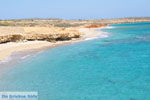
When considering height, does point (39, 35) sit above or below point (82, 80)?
above

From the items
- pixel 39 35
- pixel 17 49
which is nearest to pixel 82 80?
pixel 17 49

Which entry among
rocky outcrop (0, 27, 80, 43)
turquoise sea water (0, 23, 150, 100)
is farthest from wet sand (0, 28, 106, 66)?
turquoise sea water (0, 23, 150, 100)

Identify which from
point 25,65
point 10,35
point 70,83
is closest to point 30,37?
point 10,35

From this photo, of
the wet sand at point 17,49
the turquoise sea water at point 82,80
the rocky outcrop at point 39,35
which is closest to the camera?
the turquoise sea water at point 82,80

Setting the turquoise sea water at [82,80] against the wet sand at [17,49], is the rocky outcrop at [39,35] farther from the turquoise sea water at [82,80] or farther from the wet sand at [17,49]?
the turquoise sea water at [82,80]

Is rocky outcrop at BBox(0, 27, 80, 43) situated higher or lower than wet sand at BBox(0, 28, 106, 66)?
higher

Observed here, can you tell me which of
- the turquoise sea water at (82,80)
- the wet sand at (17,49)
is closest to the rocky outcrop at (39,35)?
the wet sand at (17,49)

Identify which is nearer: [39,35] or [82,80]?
[82,80]

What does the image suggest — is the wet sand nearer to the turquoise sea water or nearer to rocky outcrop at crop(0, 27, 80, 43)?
rocky outcrop at crop(0, 27, 80, 43)

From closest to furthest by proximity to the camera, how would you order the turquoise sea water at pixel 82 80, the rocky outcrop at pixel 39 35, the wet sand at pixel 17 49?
1. the turquoise sea water at pixel 82 80
2. the wet sand at pixel 17 49
3. the rocky outcrop at pixel 39 35

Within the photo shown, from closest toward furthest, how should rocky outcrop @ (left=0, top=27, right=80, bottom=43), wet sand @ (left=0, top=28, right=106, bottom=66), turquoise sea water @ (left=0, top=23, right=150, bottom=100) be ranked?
turquoise sea water @ (left=0, top=23, right=150, bottom=100) → wet sand @ (left=0, top=28, right=106, bottom=66) → rocky outcrop @ (left=0, top=27, right=80, bottom=43)

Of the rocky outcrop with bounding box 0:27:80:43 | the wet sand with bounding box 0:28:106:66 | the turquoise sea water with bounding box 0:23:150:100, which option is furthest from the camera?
the rocky outcrop with bounding box 0:27:80:43

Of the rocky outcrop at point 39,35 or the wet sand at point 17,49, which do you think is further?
the rocky outcrop at point 39,35

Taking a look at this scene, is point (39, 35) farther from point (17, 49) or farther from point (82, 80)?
point (82, 80)
